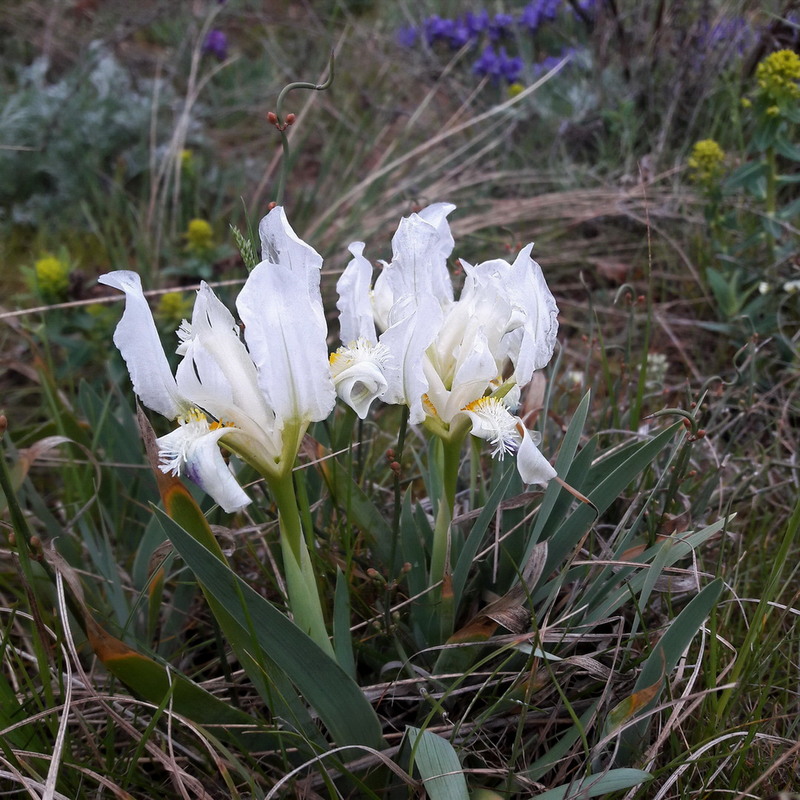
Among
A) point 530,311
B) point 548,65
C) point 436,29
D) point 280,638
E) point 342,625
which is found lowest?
point 342,625

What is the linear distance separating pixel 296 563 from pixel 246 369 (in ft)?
1.04

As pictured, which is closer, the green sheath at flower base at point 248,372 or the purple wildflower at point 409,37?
the green sheath at flower base at point 248,372

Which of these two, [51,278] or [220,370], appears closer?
[220,370]

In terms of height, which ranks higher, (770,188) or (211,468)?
(211,468)

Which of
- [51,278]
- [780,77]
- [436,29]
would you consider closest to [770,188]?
[780,77]

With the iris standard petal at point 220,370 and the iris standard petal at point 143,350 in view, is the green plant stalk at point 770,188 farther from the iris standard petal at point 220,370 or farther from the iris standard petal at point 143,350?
the iris standard petal at point 143,350

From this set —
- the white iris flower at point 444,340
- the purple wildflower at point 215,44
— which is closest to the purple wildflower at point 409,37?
the purple wildflower at point 215,44

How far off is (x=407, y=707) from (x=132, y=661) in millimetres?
546

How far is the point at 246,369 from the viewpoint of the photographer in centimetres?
115

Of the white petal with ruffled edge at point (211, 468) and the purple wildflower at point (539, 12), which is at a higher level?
the purple wildflower at point (539, 12)

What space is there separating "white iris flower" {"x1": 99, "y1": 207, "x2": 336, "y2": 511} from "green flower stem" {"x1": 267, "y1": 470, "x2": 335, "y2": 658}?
47 millimetres

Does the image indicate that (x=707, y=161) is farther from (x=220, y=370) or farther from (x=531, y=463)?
(x=220, y=370)

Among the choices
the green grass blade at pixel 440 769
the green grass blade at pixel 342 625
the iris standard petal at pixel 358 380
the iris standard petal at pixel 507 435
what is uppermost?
the iris standard petal at pixel 358 380

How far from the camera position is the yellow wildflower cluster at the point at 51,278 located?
8.23 feet
